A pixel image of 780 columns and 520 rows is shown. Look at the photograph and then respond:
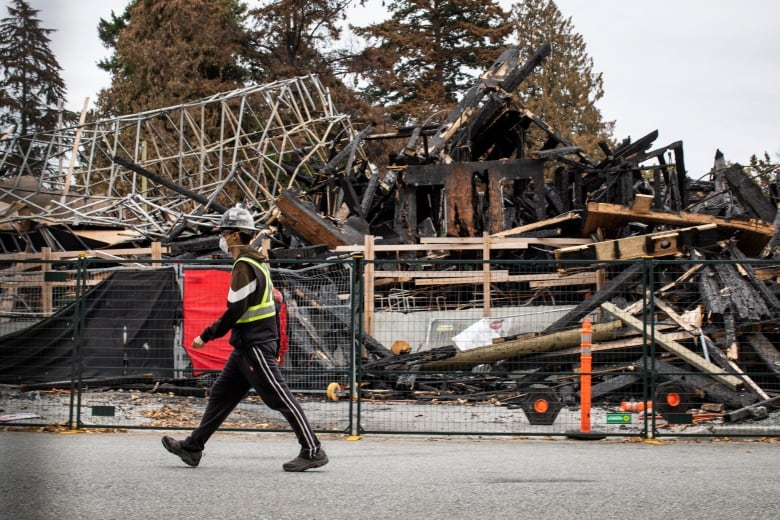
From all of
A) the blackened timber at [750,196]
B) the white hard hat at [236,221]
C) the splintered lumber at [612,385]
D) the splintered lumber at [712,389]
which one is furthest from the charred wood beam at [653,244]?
the white hard hat at [236,221]

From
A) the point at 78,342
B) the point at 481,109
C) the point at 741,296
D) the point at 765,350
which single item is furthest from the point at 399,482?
the point at 481,109

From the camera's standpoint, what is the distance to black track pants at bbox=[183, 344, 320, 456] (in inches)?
292

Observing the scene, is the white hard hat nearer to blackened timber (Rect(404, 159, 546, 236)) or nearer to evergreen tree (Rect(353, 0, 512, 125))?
blackened timber (Rect(404, 159, 546, 236))

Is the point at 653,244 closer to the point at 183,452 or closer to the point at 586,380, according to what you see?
the point at 586,380

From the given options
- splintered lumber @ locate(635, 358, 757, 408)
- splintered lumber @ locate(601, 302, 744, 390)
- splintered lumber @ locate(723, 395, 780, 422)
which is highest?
splintered lumber @ locate(601, 302, 744, 390)

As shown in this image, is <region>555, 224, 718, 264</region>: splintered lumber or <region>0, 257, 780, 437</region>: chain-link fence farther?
<region>555, 224, 718, 264</region>: splintered lumber

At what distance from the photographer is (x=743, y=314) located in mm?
14094

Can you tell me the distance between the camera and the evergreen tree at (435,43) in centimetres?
4850

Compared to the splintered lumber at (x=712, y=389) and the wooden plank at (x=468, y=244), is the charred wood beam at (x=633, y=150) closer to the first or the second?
the wooden plank at (x=468, y=244)

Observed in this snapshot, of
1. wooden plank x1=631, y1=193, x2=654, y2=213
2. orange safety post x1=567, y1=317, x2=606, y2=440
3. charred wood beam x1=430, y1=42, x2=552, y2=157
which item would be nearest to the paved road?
orange safety post x1=567, y1=317, x2=606, y2=440

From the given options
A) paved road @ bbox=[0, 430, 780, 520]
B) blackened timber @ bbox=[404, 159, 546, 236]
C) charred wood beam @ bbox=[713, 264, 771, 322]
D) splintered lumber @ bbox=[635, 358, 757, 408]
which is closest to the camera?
paved road @ bbox=[0, 430, 780, 520]

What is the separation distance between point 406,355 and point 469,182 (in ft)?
25.5

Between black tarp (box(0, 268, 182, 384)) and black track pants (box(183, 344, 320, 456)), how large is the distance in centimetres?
558

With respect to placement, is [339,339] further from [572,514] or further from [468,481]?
[572,514]
